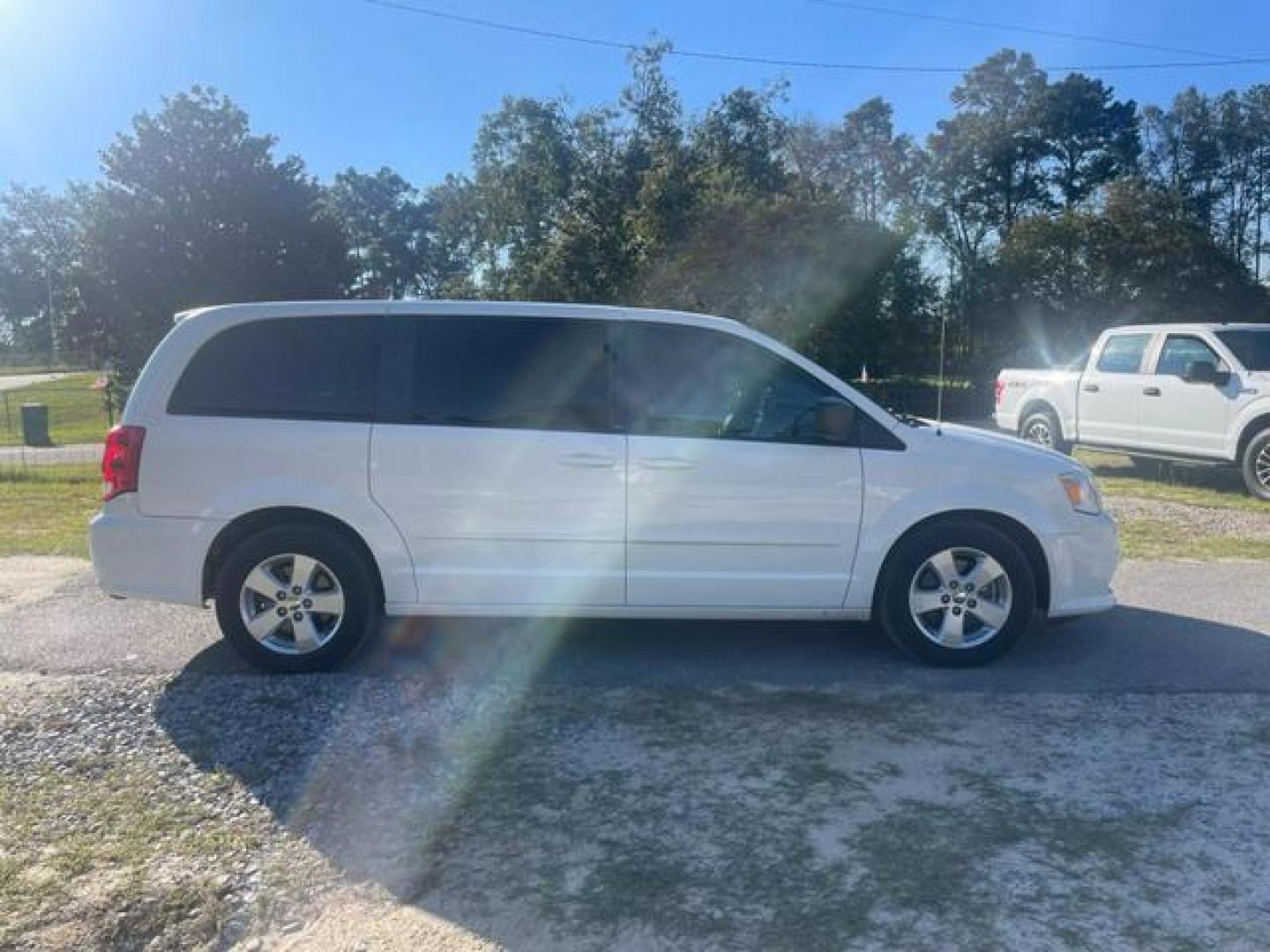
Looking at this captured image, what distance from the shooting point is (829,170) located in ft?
169

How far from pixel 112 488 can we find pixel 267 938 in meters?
3.00

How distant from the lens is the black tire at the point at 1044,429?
13797 mm

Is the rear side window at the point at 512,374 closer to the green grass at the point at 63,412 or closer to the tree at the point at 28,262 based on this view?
the green grass at the point at 63,412

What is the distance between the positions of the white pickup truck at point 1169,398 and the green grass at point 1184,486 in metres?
0.37

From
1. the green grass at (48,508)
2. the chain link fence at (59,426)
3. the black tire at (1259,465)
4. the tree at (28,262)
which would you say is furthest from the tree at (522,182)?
the tree at (28,262)

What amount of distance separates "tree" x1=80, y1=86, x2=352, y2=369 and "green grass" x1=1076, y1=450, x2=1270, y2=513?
26434mm

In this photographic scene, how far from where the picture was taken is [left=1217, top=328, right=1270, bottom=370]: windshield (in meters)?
11.5

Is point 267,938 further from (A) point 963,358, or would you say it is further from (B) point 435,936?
(A) point 963,358

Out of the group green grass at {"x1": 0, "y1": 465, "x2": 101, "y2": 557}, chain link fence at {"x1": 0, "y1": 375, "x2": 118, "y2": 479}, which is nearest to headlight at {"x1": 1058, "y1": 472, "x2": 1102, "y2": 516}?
green grass at {"x1": 0, "y1": 465, "x2": 101, "y2": 557}

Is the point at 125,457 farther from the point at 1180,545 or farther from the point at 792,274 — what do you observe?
the point at 792,274

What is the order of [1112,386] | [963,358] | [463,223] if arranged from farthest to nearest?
[463,223] → [963,358] → [1112,386]

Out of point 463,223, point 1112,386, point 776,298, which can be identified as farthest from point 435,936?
point 463,223

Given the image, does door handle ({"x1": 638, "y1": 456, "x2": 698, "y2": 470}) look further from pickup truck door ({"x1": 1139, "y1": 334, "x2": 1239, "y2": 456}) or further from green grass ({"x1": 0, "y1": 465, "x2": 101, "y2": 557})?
pickup truck door ({"x1": 1139, "y1": 334, "x2": 1239, "y2": 456})

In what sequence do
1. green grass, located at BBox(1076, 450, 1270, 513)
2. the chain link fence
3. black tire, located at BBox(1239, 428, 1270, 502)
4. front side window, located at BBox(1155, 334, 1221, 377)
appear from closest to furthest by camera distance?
black tire, located at BBox(1239, 428, 1270, 502) → green grass, located at BBox(1076, 450, 1270, 513) → front side window, located at BBox(1155, 334, 1221, 377) → the chain link fence
